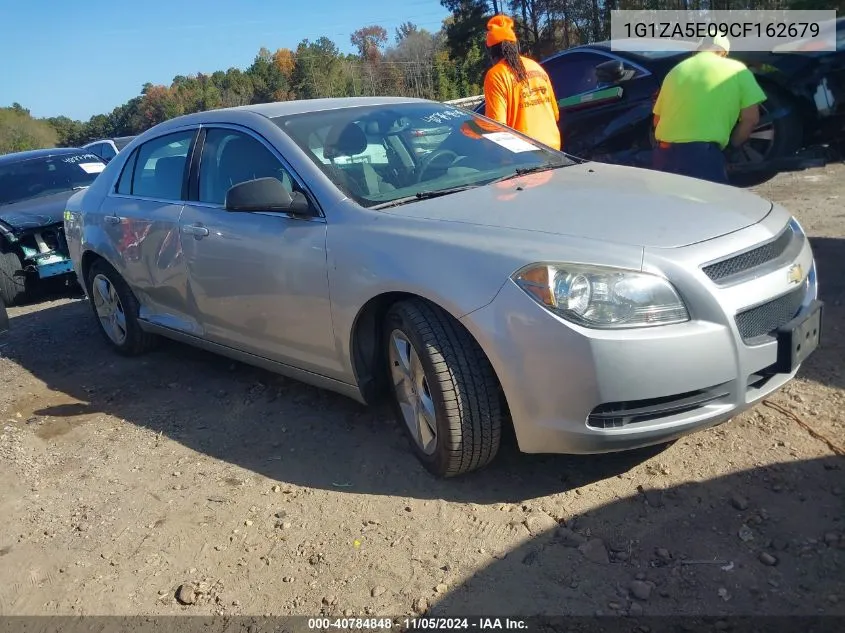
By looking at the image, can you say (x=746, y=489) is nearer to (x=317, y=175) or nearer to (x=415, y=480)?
(x=415, y=480)

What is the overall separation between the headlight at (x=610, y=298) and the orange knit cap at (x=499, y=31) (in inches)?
128

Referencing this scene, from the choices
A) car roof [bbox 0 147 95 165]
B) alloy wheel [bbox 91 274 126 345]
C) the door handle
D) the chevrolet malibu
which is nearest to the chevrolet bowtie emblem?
the chevrolet malibu

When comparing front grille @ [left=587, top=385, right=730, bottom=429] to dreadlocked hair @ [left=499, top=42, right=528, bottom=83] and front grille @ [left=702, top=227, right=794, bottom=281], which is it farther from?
dreadlocked hair @ [left=499, top=42, right=528, bottom=83]

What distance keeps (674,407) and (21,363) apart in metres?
5.02

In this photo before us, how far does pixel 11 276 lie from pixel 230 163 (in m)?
4.70

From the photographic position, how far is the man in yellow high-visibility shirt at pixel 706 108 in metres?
5.12

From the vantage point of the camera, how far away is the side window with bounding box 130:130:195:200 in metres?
4.66

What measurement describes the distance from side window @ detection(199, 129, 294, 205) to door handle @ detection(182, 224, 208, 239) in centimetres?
16

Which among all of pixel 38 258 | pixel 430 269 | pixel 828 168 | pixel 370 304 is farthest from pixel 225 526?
pixel 828 168

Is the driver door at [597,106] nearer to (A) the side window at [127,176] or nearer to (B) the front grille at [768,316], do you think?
(A) the side window at [127,176]

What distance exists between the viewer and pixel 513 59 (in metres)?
5.45

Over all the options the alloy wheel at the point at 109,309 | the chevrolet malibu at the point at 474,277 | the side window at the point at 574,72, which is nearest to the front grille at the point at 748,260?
the chevrolet malibu at the point at 474,277

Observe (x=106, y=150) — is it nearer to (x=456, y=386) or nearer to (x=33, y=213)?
(x=33, y=213)

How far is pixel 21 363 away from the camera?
5898 mm
